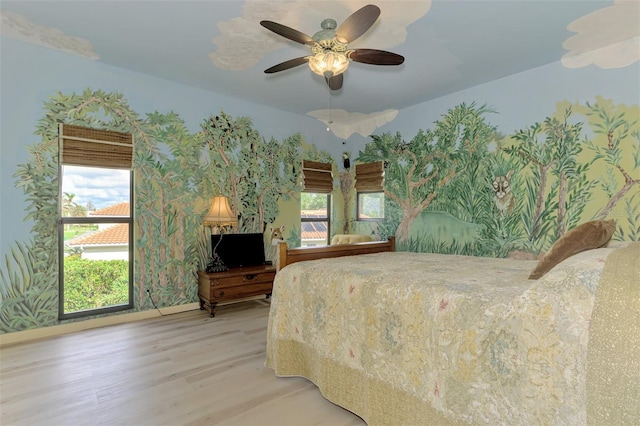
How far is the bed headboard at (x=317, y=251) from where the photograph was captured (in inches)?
104

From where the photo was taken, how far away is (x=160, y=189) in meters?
3.85

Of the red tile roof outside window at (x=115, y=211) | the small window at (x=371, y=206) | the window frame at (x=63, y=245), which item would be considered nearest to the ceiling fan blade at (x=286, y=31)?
the window frame at (x=63, y=245)

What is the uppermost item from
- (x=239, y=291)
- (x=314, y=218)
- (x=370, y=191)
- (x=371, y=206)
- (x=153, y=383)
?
(x=370, y=191)

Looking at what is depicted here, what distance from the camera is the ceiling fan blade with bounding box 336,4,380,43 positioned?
189 cm

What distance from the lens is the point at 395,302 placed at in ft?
5.95

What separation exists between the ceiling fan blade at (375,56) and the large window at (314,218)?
3015 millimetres

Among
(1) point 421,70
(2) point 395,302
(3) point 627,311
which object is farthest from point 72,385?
(1) point 421,70

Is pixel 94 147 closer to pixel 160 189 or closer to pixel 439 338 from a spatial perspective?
pixel 160 189

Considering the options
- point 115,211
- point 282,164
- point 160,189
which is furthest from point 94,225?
point 282,164

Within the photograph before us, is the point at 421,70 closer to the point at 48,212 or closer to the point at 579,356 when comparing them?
the point at 579,356

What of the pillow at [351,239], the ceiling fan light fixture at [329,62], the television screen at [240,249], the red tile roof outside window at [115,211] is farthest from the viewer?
the pillow at [351,239]

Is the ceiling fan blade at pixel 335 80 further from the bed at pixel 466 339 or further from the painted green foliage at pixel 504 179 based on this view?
the painted green foliage at pixel 504 179

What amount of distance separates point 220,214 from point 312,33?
227 centimetres

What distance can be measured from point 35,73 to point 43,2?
37.7 inches
